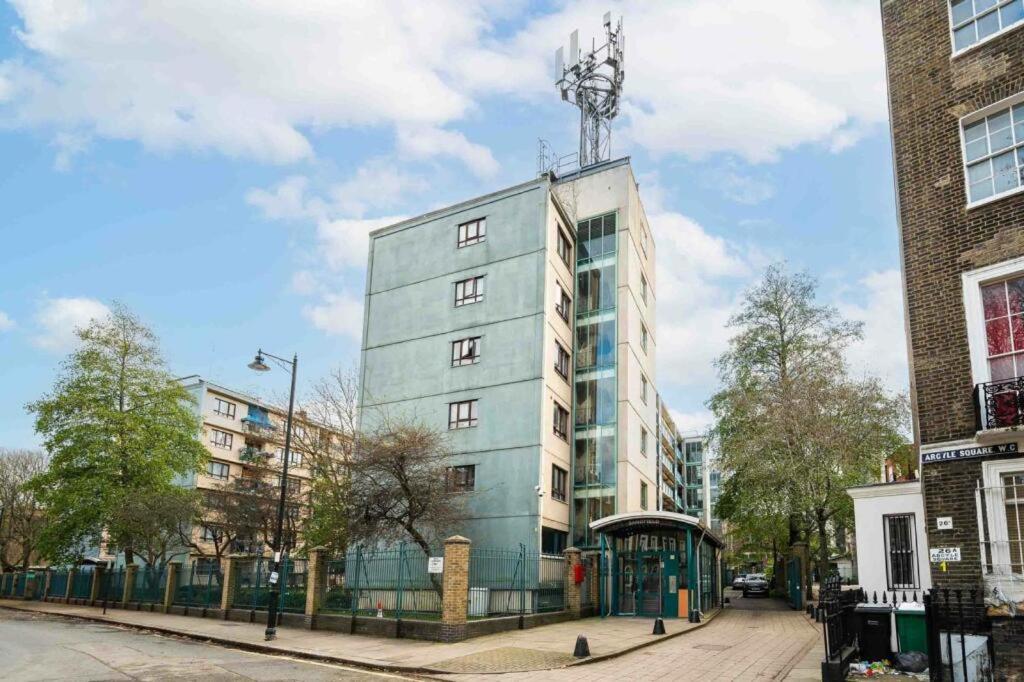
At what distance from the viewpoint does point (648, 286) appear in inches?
1676

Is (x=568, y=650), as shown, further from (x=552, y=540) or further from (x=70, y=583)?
(x=70, y=583)

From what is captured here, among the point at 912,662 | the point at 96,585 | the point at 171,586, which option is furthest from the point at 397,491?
the point at 96,585

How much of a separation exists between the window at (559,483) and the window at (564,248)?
976 centimetres

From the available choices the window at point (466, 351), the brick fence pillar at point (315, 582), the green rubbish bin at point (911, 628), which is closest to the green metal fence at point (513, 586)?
the brick fence pillar at point (315, 582)

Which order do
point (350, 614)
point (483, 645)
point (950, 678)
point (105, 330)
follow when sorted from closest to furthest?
point (950, 678) < point (483, 645) < point (350, 614) < point (105, 330)

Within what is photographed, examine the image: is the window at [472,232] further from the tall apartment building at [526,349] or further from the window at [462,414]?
the window at [462,414]

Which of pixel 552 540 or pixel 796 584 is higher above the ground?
pixel 552 540

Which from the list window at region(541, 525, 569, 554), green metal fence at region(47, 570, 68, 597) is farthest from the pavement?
green metal fence at region(47, 570, 68, 597)

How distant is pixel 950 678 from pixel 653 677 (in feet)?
15.9

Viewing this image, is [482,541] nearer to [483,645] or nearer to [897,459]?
[483,645]

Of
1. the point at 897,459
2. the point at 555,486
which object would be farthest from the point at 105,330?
the point at 897,459

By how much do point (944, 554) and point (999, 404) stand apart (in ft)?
8.35

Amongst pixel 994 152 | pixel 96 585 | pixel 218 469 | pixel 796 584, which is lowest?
pixel 96 585

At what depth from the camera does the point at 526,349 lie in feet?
105
